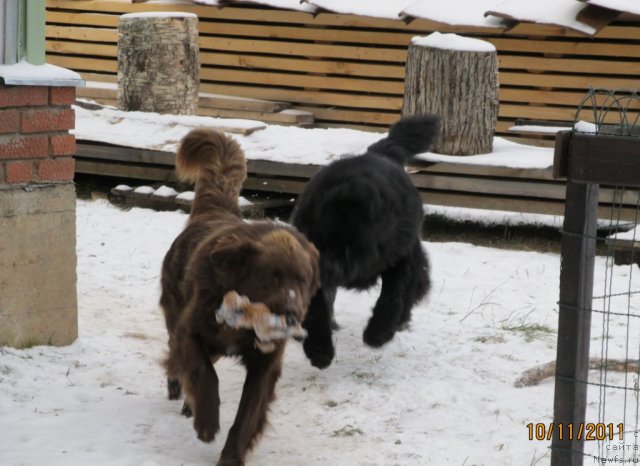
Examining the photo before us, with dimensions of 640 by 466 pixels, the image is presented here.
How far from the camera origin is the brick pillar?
5.39 m

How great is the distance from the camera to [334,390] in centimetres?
536

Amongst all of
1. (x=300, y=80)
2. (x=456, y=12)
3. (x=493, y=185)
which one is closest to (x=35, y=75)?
(x=493, y=185)

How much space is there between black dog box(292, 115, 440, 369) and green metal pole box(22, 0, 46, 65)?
174 cm

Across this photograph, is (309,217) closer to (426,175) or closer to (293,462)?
(293,462)

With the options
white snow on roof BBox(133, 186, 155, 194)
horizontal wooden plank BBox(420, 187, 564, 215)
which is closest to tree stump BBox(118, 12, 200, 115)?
white snow on roof BBox(133, 186, 155, 194)

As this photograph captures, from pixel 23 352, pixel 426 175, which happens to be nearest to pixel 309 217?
pixel 23 352

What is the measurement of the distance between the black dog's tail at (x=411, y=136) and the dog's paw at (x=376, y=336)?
1335mm

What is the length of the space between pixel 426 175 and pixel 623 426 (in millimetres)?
5457

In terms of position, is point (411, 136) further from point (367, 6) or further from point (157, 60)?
point (367, 6)

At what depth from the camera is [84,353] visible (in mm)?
5711

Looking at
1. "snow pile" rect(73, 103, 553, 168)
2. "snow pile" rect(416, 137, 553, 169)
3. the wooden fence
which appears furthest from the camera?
the wooden fence

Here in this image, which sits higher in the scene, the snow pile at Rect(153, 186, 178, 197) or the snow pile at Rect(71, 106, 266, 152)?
the snow pile at Rect(71, 106, 266, 152)

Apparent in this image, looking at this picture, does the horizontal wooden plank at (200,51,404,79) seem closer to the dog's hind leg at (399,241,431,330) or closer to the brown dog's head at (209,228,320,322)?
the dog's hind leg at (399,241,431,330)

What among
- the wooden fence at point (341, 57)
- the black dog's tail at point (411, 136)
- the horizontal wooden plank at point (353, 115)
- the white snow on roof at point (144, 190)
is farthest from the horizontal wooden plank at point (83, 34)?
the black dog's tail at point (411, 136)
